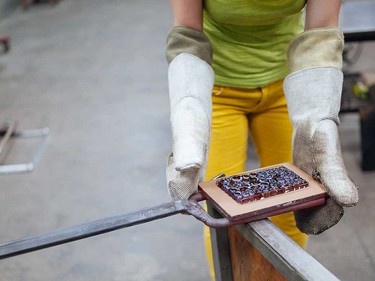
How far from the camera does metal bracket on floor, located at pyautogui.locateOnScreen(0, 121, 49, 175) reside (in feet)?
9.05

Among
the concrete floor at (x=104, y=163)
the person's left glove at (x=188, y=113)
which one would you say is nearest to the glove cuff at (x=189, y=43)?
the person's left glove at (x=188, y=113)

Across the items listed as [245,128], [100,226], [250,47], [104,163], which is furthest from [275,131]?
[104,163]

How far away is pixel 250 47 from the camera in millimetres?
1256

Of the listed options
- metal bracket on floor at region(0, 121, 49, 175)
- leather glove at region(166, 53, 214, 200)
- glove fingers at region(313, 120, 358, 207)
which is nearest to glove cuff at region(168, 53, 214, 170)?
leather glove at region(166, 53, 214, 200)

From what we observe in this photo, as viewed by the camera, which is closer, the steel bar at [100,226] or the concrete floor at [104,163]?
the steel bar at [100,226]

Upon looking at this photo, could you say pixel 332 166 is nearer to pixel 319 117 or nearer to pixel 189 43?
pixel 319 117

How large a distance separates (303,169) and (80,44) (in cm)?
389

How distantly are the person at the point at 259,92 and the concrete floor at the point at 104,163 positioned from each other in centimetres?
77

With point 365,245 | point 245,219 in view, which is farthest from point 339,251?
point 245,219

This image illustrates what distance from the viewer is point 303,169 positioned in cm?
107

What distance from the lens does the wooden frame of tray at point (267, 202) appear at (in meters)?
0.92

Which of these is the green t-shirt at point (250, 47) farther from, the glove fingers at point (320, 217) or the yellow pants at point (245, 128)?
Result: the glove fingers at point (320, 217)

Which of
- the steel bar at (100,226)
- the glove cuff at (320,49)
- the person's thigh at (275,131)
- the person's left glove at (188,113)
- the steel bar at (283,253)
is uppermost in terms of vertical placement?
the glove cuff at (320,49)

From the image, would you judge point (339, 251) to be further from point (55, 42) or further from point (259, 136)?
point (55, 42)
